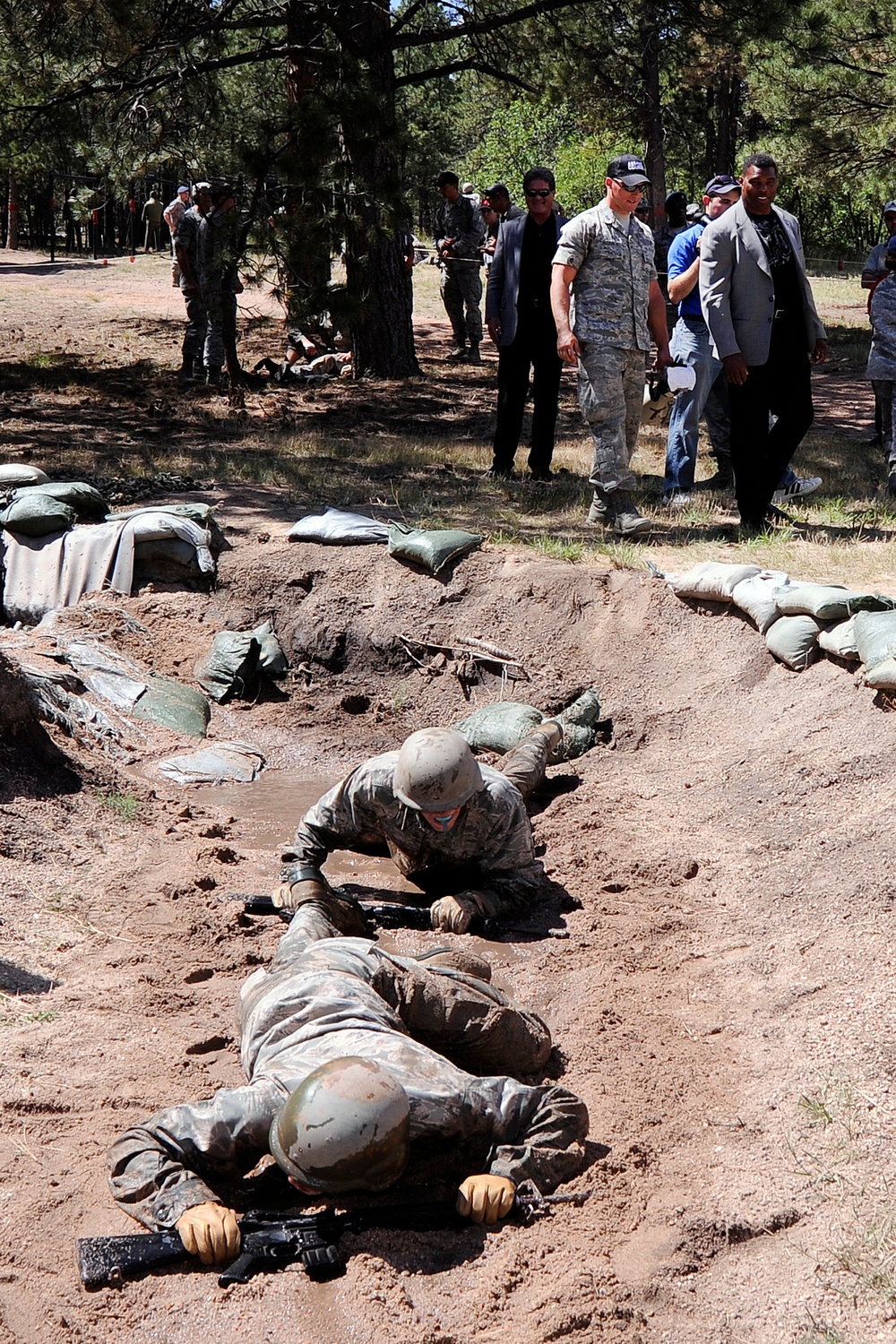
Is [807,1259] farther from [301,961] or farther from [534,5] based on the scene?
[534,5]

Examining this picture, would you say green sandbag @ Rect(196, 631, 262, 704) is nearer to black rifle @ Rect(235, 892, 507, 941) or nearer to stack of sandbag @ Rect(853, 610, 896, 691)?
black rifle @ Rect(235, 892, 507, 941)

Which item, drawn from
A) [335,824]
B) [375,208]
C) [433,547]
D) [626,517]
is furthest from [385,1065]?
[375,208]

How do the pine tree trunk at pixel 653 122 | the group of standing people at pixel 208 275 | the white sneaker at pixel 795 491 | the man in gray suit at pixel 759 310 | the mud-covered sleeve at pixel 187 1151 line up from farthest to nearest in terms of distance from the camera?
the pine tree trunk at pixel 653 122 → the group of standing people at pixel 208 275 → the white sneaker at pixel 795 491 → the man in gray suit at pixel 759 310 → the mud-covered sleeve at pixel 187 1151

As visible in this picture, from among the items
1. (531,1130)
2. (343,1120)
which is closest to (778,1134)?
(531,1130)

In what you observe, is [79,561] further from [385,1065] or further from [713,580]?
[385,1065]

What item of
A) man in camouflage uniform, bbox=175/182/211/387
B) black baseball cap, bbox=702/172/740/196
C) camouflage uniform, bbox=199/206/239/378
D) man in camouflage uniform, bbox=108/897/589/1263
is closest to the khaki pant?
black baseball cap, bbox=702/172/740/196

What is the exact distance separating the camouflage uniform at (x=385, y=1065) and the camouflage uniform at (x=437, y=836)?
856 mm

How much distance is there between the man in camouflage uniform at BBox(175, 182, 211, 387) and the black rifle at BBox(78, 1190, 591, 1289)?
9.43 meters

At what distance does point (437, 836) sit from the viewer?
4.71 metres

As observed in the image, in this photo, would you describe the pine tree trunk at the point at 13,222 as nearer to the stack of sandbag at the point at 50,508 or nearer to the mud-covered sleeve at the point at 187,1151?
the stack of sandbag at the point at 50,508

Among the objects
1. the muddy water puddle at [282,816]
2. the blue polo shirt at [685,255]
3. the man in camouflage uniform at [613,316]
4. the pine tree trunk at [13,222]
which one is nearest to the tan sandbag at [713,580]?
the man in camouflage uniform at [613,316]

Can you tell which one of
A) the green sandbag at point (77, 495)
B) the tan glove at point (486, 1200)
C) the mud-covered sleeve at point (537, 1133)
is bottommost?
the tan glove at point (486, 1200)

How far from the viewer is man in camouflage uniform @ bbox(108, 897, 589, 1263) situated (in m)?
3.20

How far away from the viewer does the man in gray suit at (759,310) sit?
6469 millimetres
